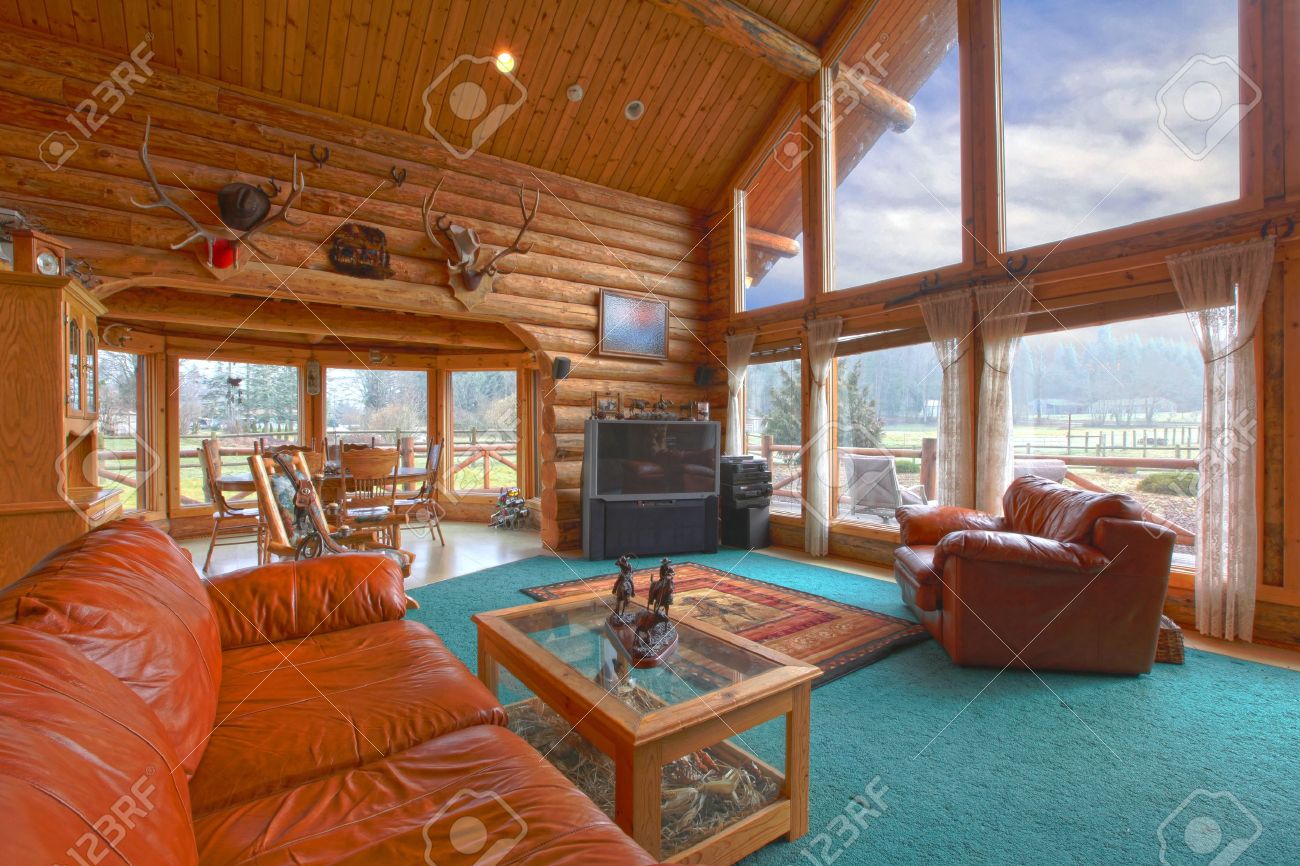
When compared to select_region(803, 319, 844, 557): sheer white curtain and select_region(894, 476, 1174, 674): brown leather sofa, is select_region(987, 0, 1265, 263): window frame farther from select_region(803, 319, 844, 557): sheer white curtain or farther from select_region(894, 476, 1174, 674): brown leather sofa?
select_region(894, 476, 1174, 674): brown leather sofa

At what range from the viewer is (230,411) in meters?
6.83

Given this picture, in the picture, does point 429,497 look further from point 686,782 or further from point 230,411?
point 686,782

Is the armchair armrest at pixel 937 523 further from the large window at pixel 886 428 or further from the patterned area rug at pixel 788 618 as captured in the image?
the large window at pixel 886 428

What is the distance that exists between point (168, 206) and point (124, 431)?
12.7 ft

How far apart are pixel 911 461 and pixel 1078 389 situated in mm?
1319

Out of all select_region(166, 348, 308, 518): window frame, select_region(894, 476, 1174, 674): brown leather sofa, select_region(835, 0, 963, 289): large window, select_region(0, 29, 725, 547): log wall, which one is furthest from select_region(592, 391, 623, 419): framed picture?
select_region(166, 348, 308, 518): window frame

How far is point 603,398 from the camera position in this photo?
19.4 feet

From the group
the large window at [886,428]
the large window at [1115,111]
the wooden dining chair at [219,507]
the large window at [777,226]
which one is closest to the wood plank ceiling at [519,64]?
the large window at [777,226]

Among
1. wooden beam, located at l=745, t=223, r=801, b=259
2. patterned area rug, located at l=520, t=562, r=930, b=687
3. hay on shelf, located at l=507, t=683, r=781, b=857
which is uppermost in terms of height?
wooden beam, located at l=745, t=223, r=801, b=259

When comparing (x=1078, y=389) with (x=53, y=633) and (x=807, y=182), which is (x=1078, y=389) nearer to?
(x=807, y=182)

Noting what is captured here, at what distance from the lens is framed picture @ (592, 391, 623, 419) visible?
225 inches

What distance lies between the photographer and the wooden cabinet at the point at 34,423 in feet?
9.07

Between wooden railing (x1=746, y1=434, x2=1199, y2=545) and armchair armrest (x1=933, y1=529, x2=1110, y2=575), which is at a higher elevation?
wooden railing (x1=746, y1=434, x2=1199, y2=545)

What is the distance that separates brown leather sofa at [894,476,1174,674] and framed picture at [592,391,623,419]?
3442 mm
